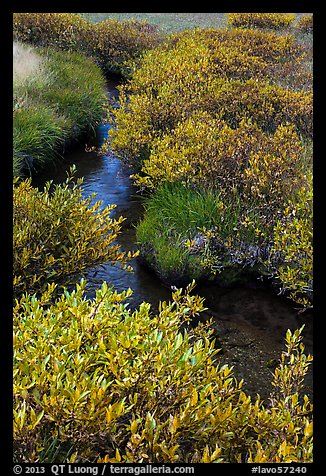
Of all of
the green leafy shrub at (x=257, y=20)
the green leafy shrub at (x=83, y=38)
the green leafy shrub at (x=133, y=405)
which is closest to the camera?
the green leafy shrub at (x=133, y=405)

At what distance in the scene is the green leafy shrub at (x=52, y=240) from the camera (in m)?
5.25

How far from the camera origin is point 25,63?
13.1 m

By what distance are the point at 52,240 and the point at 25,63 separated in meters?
9.21

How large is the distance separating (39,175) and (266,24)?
512 inches

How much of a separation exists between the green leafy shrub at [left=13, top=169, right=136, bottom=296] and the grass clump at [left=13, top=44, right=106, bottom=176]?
3.64 meters

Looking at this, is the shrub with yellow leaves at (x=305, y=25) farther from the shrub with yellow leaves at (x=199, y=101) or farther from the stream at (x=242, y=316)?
the stream at (x=242, y=316)

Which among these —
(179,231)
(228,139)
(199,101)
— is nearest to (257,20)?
(199,101)

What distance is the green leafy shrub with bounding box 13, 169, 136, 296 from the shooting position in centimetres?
525

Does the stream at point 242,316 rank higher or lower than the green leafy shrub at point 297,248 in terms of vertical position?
lower

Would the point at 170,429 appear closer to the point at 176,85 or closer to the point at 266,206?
the point at 266,206

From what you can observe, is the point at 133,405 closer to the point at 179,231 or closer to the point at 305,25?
the point at 179,231

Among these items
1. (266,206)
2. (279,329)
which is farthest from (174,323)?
(266,206)

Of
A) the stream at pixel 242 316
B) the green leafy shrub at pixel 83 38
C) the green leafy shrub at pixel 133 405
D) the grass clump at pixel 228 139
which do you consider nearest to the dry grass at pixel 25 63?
the green leafy shrub at pixel 83 38
